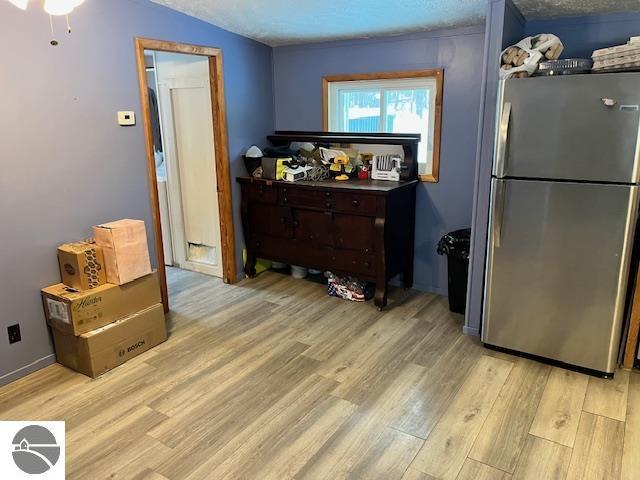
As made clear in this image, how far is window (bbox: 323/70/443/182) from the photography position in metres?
3.71

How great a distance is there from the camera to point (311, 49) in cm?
412

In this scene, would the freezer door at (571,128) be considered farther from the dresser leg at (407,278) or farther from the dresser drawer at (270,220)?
the dresser drawer at (270,220)

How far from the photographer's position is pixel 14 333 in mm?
2674

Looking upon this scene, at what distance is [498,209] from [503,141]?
388mm

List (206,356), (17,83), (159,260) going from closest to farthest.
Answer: (17,83) → (206,356) → (159,260)

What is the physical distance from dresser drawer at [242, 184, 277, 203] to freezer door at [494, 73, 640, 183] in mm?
1903

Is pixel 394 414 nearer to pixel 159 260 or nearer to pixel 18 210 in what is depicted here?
pixel 159 260

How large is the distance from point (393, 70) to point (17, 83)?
8.58 feet

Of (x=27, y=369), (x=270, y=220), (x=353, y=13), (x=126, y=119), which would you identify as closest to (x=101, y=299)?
(x=27, y=369)

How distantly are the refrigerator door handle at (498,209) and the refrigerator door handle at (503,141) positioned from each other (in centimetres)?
6

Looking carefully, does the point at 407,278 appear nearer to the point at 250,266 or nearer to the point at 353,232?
the point at 353,232

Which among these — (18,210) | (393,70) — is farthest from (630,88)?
(18,210)

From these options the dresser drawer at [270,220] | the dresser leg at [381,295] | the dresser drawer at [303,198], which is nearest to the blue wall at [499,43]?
the dresser leg at [381,295]

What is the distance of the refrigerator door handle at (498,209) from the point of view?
8.73ft
